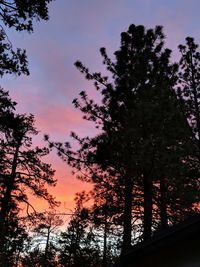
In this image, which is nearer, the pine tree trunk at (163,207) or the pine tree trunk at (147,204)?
the pine tree trunk at (147,204)

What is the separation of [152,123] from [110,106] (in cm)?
500

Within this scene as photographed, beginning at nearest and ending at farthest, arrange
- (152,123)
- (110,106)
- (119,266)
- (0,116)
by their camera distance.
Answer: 1. (119,266)
2. (0,116)
3. (152,123)
4. (110,106)

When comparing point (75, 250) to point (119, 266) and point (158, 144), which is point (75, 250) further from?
point (119, 266)

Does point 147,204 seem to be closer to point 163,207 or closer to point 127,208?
point 163,207

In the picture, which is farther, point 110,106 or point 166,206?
point 110,106

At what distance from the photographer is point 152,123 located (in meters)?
15.8

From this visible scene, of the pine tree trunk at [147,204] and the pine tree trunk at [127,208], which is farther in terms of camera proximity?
the pine tree trunk at [127,208]

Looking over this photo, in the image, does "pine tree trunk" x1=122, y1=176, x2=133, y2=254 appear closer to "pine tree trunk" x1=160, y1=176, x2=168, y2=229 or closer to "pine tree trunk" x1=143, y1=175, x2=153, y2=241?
"pine tree trunk" x1=143, y1=175, x2=153, y2=241

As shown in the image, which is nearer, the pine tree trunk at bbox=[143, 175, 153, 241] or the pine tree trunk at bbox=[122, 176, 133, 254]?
the pine tree trunk at bbox=[143, 175, 153, 241]

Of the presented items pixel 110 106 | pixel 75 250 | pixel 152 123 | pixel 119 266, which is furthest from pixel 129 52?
Answer: pixel 75 250

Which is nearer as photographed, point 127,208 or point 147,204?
point 147,204

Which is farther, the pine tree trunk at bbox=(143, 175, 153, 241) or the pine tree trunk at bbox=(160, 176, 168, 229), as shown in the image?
the pine tree trunk at bbox=(160, 176, 168, 229)

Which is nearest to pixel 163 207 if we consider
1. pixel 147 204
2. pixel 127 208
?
pixel 147 204

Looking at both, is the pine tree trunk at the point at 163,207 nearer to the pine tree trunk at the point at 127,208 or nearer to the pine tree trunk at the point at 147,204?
the pine tree trunk at the point at 147,204
